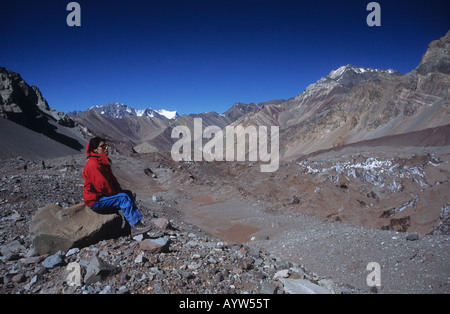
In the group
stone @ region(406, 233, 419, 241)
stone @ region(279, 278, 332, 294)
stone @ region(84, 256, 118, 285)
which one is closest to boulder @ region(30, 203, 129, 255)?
stone @ region(84, 256, 118, 285)

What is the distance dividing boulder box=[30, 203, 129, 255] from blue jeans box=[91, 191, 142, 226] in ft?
0.37

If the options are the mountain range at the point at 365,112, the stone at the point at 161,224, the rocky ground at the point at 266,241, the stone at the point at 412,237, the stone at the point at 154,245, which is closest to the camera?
the rocky ground at the point at 266,241

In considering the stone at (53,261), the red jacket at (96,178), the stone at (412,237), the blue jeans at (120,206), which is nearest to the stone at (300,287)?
the blue jeans at (120,206)

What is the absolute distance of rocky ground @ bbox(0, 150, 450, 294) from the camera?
382 cm

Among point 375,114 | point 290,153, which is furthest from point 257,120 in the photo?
point 375,114

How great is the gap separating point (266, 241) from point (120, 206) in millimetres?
6035

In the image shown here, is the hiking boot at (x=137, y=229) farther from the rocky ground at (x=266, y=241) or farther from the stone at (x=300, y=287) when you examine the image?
the stone at (x=300, y=287)

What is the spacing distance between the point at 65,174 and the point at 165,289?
14861mm

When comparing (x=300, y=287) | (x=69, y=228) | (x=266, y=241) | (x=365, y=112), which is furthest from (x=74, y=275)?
(x=365, y=112)

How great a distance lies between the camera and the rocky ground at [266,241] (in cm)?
382

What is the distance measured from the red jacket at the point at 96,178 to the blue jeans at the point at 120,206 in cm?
8

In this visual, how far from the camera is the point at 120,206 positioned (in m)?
4.65

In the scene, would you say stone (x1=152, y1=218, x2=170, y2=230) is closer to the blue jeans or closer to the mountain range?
the blue jeans
